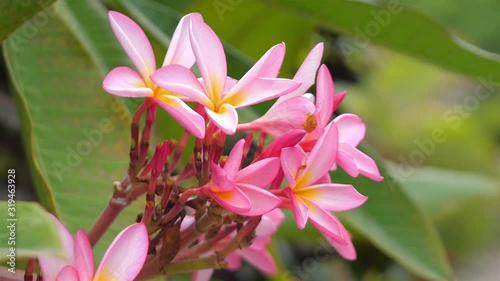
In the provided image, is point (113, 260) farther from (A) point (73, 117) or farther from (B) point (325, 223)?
(A) point (73, 117)

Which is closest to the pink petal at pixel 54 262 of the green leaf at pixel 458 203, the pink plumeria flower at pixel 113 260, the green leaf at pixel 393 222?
the pink plumeria flower at pixel 113 260

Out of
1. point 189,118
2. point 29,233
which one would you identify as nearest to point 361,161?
point 189,118

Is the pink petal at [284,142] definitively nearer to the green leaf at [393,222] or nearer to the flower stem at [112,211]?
the flower stem at [112,211]

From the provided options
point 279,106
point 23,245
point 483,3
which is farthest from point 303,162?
point 483,3

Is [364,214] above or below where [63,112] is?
below

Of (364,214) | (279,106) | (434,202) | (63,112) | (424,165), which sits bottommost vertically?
(424,165)

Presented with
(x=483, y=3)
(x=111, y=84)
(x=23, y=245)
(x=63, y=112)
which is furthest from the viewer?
(x=483, y=3)

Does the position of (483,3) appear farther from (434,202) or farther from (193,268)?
(193,268)
